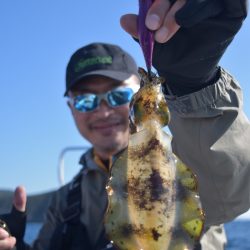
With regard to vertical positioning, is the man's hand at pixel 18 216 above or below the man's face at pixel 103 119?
below

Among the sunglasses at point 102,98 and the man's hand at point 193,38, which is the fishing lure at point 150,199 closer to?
the man's hand at point 193,38

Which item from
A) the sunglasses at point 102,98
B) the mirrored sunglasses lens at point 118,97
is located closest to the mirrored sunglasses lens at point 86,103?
the sunglasses at point 102,98

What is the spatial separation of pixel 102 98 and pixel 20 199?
1.54 metres

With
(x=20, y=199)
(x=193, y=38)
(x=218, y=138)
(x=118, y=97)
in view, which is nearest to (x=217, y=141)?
(x=218, y=138)

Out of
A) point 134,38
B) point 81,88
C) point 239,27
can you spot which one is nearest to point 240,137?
point 239,27

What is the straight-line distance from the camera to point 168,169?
7.80 feet

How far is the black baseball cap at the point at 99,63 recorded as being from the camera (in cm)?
591

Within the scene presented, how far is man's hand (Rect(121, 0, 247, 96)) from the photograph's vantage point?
2.55m

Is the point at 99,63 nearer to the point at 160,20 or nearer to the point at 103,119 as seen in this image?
the point at 103,119

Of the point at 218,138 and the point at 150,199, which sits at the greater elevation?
the point at 150,199

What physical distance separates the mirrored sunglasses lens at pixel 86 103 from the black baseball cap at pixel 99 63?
0.65 ft

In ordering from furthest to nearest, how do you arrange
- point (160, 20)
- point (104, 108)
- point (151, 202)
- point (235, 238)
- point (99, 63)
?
point (235, 238), point (99, 63), point (104, 108), point (160, 20), point (151, 202)

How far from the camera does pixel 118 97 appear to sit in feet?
19.1

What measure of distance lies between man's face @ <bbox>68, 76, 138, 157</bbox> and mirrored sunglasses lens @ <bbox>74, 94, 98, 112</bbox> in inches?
1.9
